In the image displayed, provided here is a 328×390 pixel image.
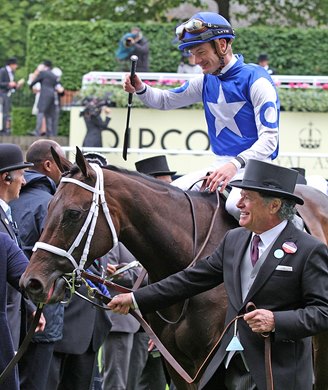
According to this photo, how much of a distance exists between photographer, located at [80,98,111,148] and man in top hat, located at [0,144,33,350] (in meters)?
12.8

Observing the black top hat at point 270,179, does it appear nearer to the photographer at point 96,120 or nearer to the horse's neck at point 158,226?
the horse's neck at point 158,226

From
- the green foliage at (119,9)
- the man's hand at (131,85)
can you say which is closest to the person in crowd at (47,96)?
the green foliage at (119,9)

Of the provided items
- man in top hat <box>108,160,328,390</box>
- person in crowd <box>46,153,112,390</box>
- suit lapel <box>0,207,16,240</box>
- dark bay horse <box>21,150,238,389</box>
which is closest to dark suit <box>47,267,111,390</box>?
person in crowd <box>46,153,112,390</box>

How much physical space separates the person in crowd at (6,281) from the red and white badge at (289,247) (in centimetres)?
189

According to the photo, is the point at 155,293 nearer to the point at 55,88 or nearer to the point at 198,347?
the point at 198,347

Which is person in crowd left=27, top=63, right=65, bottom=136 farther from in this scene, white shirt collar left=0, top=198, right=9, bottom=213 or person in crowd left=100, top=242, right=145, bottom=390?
white shirt collar left=0, top=198, right=9, bottom=213

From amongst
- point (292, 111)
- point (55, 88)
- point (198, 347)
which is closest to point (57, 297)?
point (198, 347)

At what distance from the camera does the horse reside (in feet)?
19.8

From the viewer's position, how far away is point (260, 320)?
5.25 meters

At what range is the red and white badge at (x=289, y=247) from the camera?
5.48 m

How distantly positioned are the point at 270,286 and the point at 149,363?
14.3 ft

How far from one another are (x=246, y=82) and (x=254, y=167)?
155 centimetres

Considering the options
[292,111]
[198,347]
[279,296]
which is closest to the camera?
[279,296]

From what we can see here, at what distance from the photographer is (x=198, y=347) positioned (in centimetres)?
655
